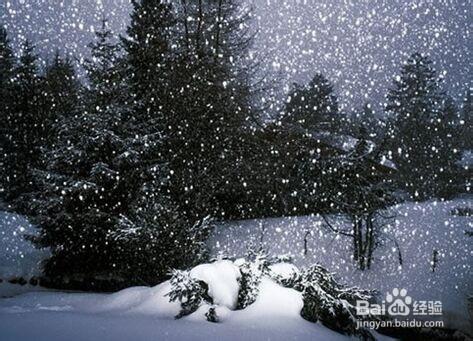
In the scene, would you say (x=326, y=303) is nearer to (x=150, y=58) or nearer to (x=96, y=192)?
(x=96, y=192)

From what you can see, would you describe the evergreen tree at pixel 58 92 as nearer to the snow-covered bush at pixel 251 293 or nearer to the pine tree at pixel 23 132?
the pine tree at pixel 23 132

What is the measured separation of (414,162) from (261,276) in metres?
36.0

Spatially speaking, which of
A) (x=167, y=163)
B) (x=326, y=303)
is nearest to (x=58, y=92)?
(x=167, y=163)

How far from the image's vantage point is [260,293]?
6.98m

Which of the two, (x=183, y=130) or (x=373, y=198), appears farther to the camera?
(x=183, y=130)

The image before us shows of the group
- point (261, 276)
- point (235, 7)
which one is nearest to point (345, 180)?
point (261, 276)

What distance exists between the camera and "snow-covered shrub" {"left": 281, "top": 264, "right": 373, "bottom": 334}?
21.5ft

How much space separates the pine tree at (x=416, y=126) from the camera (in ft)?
125

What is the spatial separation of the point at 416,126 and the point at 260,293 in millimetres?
37796

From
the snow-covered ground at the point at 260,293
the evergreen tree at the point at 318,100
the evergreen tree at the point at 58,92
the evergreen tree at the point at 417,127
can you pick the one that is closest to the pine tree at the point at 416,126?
the evergreen tree at the point at 417,127

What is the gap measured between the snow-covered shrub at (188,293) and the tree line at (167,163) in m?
3.59

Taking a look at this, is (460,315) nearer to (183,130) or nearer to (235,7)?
(183,130)

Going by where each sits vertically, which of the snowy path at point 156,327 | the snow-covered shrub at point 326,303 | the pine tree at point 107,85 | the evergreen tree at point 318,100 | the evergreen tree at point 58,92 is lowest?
the snowy path at point 156,327

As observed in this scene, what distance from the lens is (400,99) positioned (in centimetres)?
4322
